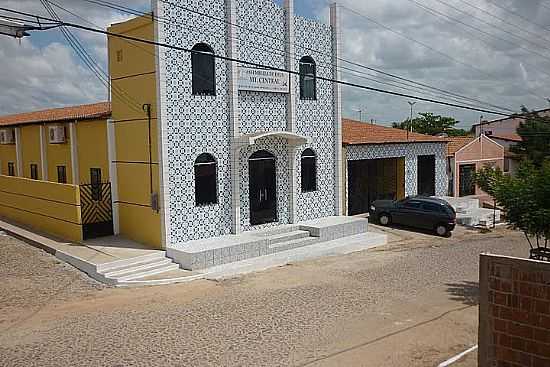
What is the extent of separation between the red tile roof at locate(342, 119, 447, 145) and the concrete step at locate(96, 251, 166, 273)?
961 cm

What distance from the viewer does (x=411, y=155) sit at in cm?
2430

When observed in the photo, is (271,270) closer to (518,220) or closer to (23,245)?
(518,220)

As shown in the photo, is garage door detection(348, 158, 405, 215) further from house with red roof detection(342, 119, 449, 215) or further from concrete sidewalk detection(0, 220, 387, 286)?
concrete sidewalk detection(0, 220, 387, 286)

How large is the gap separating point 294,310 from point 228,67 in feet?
26.8

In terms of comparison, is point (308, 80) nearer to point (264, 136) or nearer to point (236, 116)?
point (264, 136)

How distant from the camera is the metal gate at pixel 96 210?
16.0 metres

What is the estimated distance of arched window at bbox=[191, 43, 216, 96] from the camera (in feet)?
49.6

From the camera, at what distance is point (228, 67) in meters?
Result: 15.9

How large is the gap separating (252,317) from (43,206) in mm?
10245

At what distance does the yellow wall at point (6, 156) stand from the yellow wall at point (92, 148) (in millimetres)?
7361

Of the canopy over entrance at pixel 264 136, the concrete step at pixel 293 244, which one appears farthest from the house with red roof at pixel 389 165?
the concrete step at pixel 293 244

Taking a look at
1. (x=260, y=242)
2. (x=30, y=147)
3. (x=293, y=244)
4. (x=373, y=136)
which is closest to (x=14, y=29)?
(x=260, y=242)

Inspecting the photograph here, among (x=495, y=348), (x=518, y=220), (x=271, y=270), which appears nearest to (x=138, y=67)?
(x=271, y=270)

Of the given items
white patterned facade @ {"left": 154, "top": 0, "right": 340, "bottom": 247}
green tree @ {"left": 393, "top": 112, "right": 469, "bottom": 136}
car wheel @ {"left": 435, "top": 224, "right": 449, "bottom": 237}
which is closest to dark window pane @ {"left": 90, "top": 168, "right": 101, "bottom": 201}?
white patterned facade @ {"left": 154, "top": 0, "right": 340, "bottom": 247}
